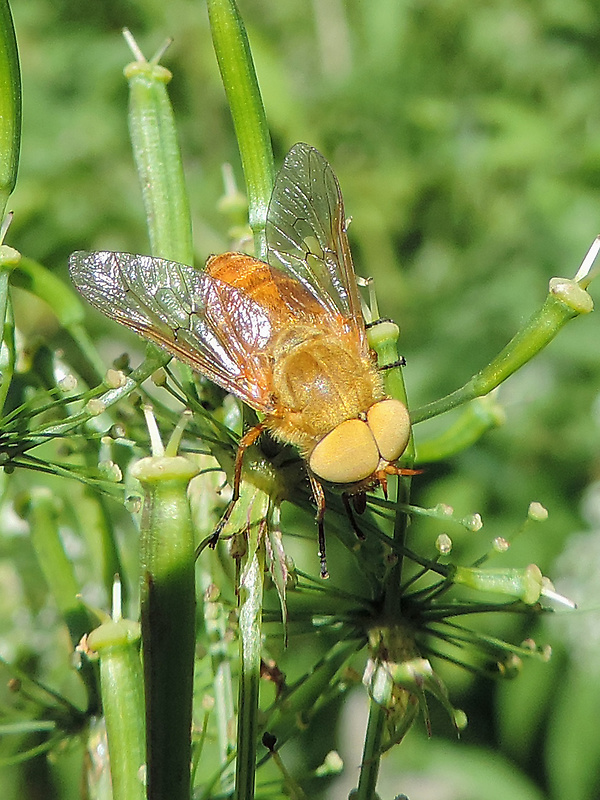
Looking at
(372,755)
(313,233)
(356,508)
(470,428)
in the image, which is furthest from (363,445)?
(313,233)

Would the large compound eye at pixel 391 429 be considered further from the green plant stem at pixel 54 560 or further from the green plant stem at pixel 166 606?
the green plant stem at pixel 54 560

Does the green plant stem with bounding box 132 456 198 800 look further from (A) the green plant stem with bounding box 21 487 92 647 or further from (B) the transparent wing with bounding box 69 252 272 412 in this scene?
(A) the green plant stem with bounding box 21 487 92 647

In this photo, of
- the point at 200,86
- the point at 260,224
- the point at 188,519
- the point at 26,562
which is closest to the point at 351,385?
the point at 260,224

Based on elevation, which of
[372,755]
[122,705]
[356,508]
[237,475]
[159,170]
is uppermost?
[159,170]

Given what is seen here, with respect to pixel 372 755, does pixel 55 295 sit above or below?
above

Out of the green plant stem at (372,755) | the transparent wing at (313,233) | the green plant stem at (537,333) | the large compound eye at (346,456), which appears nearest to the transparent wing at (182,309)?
the large compound eye at (346,456)

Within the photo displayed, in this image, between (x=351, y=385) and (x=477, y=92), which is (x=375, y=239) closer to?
(x=477, y=92)

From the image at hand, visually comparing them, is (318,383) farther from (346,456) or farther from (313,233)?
(313,233)
